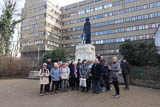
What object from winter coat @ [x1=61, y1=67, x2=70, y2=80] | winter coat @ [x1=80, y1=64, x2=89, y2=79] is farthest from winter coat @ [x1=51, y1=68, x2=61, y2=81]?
winter coat @ [x1=80, y1=64, x2=89, y2=79]

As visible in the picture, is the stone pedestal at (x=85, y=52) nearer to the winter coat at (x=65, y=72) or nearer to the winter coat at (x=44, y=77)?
the winter coat at (x=65, y=72)

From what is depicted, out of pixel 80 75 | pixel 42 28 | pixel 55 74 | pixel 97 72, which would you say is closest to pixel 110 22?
pixel 42 28

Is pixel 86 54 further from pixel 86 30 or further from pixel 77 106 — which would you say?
pixel 77 106

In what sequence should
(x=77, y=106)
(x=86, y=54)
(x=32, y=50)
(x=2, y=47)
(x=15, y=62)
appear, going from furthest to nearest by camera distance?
(x=32, y=50) < (x=2, y=47) < (x=15, y=62) < (x=86, y=54) < (x=77, y=106)

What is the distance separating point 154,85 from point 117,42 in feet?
106

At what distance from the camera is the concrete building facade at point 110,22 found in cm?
3716

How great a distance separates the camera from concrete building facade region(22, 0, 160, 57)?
3716 cm

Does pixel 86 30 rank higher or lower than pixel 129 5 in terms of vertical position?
lower

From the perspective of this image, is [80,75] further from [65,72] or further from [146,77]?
[146,77]

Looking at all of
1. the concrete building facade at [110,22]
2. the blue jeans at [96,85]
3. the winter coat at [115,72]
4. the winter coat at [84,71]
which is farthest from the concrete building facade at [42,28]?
the winter coat at [115,72]

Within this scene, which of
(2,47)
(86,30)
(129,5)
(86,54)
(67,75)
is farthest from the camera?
(129,5)

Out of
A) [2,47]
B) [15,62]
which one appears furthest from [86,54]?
[2,47]

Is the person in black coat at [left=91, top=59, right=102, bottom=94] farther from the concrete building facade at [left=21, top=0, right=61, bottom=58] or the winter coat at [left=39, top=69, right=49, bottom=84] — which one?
the concrete building facade at [left=21, top=0, right=61, bottom=58]

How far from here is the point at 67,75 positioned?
312 inches
